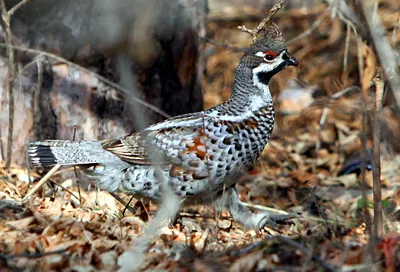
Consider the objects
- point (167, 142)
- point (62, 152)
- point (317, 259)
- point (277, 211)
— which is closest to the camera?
point (317, 259)

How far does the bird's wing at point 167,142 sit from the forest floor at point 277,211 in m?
0.45

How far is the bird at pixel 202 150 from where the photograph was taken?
15.6ft

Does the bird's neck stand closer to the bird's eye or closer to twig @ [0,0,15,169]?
the bird's eye

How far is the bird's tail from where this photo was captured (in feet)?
16.7

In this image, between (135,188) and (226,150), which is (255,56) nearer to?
(226,150)

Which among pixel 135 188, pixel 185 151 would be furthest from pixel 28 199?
pixel 185 151

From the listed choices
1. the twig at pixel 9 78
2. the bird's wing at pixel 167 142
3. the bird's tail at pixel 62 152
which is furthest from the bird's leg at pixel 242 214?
the twig at pixel 9 78

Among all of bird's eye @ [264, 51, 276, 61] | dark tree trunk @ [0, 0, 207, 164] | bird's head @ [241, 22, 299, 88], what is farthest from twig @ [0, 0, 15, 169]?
bird's eye @ [264, 51, 276, 61]

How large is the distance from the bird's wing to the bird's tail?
0.13 metres

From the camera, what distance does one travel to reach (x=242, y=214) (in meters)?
5.04

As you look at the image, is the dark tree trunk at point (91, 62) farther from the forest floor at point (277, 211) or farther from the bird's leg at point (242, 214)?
the bird's leg at point (242, 214)

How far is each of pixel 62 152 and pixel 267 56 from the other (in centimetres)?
176

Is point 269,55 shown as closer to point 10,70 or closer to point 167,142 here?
point 167,142

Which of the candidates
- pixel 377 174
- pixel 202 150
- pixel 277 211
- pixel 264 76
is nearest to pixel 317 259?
pixel 377 174
